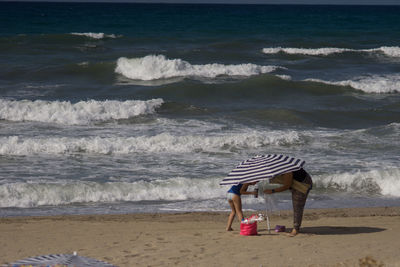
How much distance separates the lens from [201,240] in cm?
830

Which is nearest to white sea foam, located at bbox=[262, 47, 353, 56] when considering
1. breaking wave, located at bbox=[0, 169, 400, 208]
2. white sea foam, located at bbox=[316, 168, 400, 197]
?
white sea foam, located at bbox=[316, 168, 400, 197]

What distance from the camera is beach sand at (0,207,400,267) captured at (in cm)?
743

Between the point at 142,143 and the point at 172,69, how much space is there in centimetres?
1224

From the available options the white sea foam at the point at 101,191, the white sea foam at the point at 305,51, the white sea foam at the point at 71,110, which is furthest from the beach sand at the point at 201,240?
the white sea foam at the point at 305,51

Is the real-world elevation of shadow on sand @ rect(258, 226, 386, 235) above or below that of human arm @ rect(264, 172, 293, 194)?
below

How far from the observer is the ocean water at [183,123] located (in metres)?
11.2

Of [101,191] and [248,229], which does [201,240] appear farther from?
[101,191]

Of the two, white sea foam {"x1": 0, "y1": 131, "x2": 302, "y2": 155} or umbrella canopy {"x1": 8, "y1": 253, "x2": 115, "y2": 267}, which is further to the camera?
white sea foam {"x1": 0, "y1": 131, "x2": 302, "y2": 155}

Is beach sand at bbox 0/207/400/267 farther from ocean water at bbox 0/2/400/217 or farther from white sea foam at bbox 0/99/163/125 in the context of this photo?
white sea foam at bbox 0/99/163/125

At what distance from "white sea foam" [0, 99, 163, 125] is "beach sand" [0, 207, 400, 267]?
7.94 meters

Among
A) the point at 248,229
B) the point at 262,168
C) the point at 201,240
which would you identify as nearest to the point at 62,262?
the point at 201,240

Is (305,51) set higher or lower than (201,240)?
lower

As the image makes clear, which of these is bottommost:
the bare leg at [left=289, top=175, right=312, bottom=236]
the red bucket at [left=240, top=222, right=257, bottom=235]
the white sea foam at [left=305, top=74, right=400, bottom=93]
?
the white sea foam at [left=305, top=74, right=400, bottom=93]

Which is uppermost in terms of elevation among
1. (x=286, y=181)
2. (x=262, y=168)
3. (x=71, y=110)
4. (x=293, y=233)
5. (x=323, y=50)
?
(x=262, y=168)
